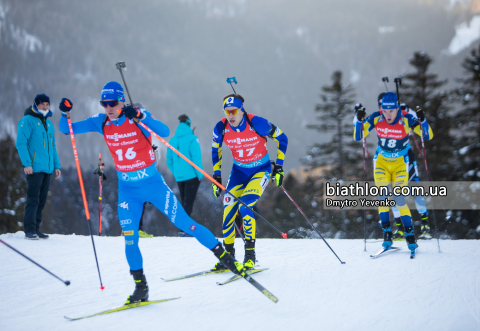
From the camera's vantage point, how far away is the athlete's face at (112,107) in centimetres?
358

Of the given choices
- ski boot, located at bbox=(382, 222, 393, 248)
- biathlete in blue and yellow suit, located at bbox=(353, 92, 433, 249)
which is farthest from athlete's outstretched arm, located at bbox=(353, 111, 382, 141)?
ski boot, located at bbox=(382, 222, 393, 248)

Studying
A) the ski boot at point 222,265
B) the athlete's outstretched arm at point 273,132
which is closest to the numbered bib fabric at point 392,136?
the athlete's outstretched arm at point 273,132

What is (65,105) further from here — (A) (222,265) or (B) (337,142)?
(B) (337,142)

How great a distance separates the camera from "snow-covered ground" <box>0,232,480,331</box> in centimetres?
311

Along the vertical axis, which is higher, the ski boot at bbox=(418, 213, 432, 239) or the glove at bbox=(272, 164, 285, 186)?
the glove at bbox=(272, 164, 285, 186)

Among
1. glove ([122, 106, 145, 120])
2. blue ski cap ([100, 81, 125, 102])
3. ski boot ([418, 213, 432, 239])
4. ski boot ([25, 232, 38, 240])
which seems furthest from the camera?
ski boot ([418, 213, 432, 239])

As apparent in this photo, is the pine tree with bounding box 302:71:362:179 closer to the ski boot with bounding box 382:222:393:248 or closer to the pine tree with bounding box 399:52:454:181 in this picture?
the pine tree with bounding box 399:52:454:181

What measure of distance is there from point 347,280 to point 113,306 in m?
2.63

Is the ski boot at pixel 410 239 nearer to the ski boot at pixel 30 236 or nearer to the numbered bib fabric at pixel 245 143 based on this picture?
the numbered bib fabric at pixel 245 143

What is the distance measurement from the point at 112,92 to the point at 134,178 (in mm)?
876

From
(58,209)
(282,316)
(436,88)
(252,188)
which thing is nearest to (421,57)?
(436,88)

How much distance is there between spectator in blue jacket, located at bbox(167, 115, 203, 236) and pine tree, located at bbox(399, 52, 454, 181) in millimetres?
17374

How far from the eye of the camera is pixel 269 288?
4.10 m

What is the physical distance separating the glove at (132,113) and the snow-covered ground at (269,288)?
1.84 m
